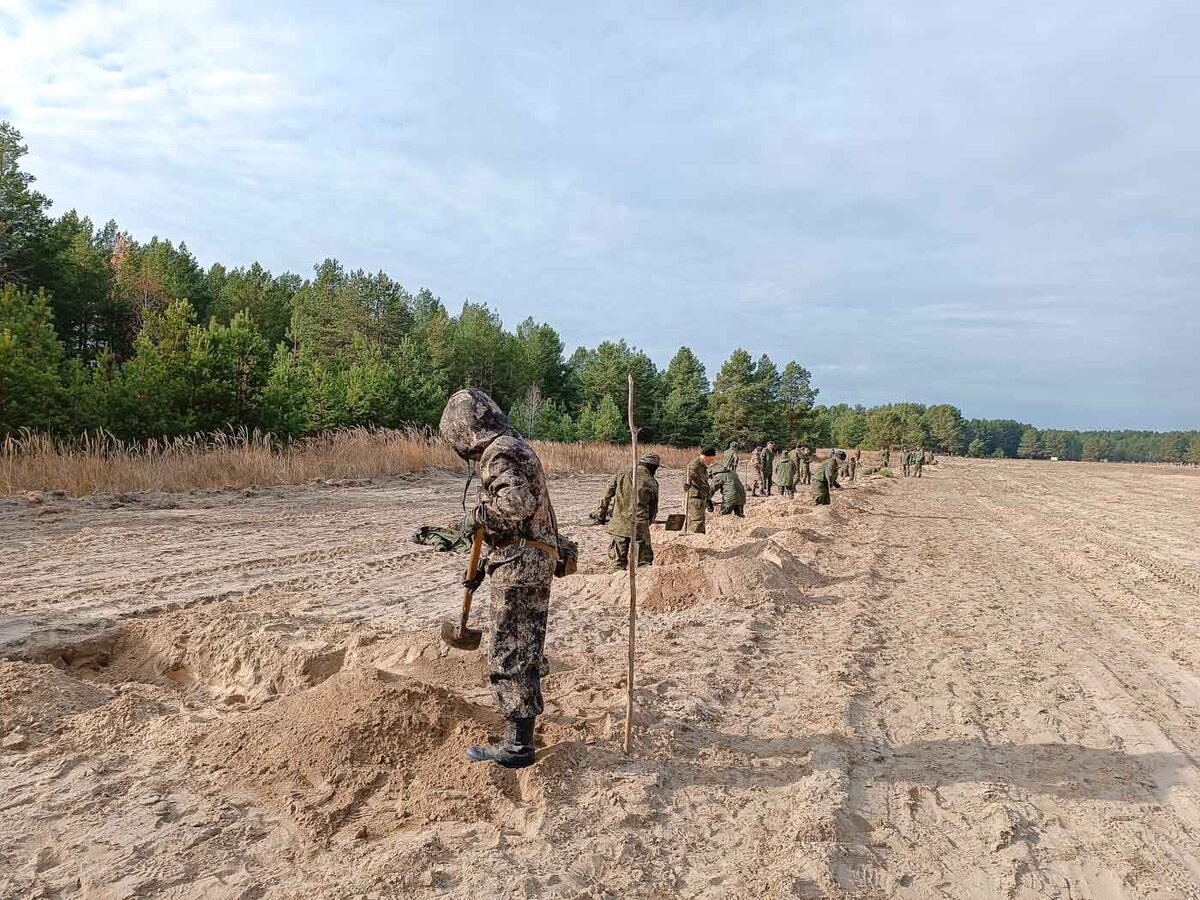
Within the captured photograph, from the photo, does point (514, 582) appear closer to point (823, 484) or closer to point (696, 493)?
point (696, 493)

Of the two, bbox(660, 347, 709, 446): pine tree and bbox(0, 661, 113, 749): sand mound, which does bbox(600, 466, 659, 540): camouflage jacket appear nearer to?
bbox(0, 661, 113, 749): sand mound

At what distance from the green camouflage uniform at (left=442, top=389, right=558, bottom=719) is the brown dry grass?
38.1ft

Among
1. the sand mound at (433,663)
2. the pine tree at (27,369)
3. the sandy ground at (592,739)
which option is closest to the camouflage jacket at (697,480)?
the sandy ground at (592,739)

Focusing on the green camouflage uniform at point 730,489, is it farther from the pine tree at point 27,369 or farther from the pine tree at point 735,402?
the pine tree at point 735,402

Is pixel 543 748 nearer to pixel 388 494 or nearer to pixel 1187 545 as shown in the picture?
pixel 388 494

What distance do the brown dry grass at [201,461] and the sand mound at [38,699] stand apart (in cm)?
913

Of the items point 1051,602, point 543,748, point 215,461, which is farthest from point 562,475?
point 543,748

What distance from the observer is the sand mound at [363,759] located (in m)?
3.31

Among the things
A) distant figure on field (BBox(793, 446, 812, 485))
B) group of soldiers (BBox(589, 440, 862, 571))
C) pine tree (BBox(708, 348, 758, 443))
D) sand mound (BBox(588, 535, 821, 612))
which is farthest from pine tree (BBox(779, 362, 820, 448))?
sand mound (BBox(588, 535, 821, 612))

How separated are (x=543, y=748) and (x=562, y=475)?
Result: 78.5 ft

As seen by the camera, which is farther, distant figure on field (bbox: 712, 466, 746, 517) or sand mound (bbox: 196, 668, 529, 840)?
distant figure on field (bbox: 712, 466, 746, 517)

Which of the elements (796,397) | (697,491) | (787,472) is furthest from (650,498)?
(796,397)

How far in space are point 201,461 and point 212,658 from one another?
10975mm

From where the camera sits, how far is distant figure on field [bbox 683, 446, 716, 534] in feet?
37.8
